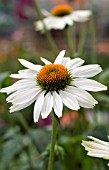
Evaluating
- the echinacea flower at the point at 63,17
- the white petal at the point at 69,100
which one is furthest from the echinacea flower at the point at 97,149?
the echinacea flower at the point at 63,17

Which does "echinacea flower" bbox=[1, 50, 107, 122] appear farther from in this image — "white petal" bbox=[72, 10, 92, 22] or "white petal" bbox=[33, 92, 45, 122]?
"white petal" bbox=[72, 10, 92, 22]

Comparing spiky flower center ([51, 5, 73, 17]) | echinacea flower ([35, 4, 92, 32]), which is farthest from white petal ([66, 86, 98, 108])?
spiky flower center ([51, 5, 73, 17])

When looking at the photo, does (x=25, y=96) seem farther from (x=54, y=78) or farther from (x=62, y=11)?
(x=62, y=11)

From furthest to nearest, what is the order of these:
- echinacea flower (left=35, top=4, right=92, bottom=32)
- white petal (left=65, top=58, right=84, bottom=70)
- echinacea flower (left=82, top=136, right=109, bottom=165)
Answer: echinacea flower (left=35, top=4, right=92, bottom=32), white petal (left=65, top=58, right=84, bottom=70), echinacea flower (left=82, top=136, right=109, bottom=165)

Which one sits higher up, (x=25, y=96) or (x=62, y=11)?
(x=62, y=11)

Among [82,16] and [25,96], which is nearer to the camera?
[25,96]

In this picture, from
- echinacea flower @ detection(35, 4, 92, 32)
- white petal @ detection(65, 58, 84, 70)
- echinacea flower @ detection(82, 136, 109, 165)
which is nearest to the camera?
echinacea flower @ detection(82, 136, 109, 165)

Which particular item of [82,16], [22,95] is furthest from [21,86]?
[82,16]
